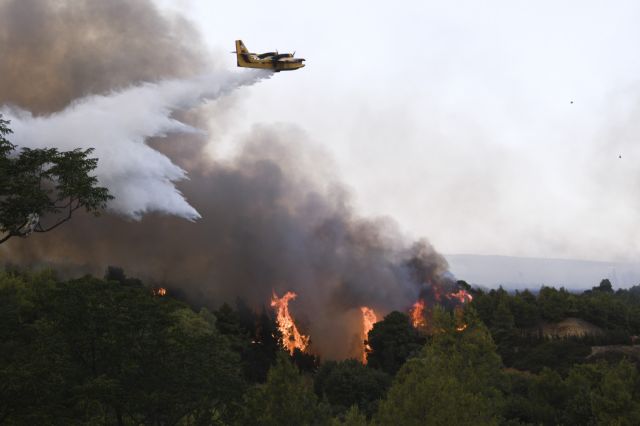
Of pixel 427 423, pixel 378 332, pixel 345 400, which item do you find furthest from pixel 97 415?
pixel 378 332

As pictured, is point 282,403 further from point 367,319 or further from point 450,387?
point 367,319

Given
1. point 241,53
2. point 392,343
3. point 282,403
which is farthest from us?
point 392,343

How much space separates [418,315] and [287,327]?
92.6 ft

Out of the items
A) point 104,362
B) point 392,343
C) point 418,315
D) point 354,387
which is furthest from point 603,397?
point 418,315

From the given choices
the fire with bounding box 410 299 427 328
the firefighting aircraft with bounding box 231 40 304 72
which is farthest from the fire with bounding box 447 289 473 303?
the firefighting aircraft with bounding box 231 40 304 72

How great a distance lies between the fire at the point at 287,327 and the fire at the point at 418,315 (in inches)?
899

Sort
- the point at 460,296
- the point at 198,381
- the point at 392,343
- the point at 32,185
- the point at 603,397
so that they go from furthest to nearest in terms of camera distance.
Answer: the point at 460,296
the point at 392,343
the point at 603,397
the point at 198,381
the point at 32,185

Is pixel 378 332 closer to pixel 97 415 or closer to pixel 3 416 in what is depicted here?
pixel 97 415

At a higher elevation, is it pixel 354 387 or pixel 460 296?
pixel 460 296

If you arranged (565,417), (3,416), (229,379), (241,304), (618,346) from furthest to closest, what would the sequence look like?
(241,304)
(618,346)
(565,417)
(229,379)
(3,416)

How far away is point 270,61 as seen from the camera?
6456 cm

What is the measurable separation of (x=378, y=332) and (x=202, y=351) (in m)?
55.3

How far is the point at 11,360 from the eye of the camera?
75.0 feet

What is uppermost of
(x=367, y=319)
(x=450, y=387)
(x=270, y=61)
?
(x=270, y=61)
